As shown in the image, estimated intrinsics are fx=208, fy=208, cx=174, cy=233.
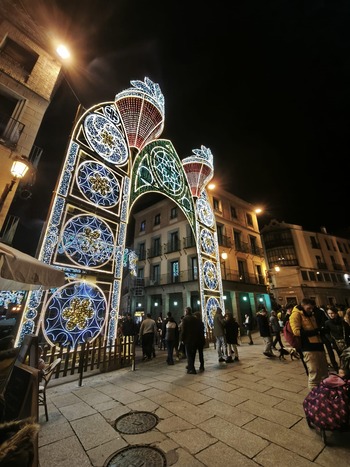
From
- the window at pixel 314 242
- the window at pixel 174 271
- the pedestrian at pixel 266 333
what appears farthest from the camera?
the window at pixel 314 242

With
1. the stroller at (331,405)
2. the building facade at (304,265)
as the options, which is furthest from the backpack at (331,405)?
the building facade at (304,265)

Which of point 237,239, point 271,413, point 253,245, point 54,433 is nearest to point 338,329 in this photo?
point 271,413

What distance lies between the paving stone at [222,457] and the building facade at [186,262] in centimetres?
1784

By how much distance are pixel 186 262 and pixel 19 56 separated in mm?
18598

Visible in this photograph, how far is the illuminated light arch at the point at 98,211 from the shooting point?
5527 mm

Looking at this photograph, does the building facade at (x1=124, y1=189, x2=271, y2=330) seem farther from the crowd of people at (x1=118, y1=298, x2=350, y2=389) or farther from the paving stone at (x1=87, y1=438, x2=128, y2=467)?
the paving stone at (x1=87, y1=438, x2=128, y2=467)

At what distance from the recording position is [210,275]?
11836 millimetres

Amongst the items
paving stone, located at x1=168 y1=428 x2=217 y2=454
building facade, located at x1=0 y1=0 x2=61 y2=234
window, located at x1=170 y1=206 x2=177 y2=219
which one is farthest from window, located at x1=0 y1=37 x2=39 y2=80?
window, located at x1=170 y1=206 x2=177 y2=219

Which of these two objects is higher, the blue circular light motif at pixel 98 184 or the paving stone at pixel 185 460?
the blue circular light motif at pixel 98 184

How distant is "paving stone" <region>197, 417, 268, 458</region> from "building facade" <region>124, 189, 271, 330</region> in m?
17.3

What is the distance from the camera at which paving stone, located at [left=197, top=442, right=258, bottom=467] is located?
7.30 ft

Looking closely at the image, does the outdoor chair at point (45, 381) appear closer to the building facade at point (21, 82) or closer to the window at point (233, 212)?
the building facade at point (21, 82)

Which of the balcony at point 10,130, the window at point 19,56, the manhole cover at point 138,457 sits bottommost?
the manhole cover at point 138,457

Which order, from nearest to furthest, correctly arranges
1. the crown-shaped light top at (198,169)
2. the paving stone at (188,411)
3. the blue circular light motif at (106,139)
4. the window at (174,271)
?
the paving stone at (188,411) < the blue circular light motif at (106,139) < the crown-shaped light top at (198,169) < the window at (174,271)
